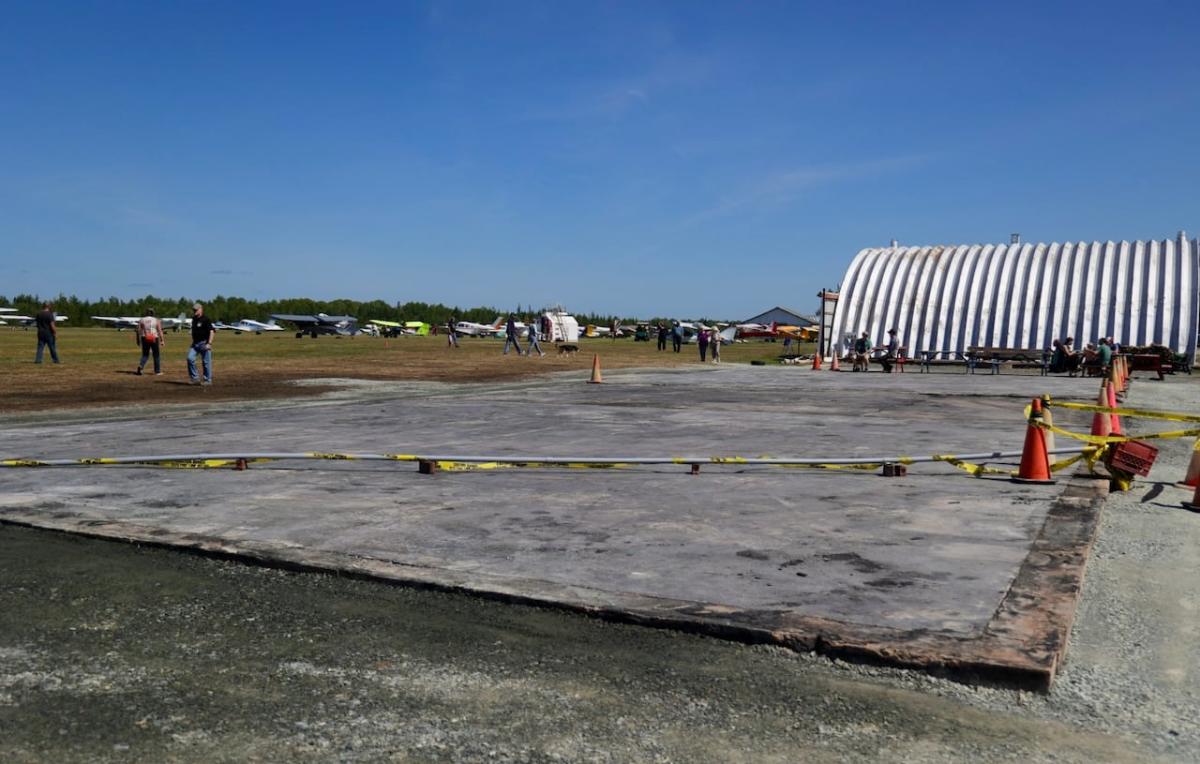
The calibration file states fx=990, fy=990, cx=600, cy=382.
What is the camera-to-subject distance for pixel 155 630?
14.4 ft

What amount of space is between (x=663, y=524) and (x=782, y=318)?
122 meters

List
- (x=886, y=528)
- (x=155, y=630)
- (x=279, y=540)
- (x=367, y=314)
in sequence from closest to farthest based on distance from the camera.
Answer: (x=155, y=630) → (x=279, y=540) → (x=886, y=528) → (x=367, y=314)

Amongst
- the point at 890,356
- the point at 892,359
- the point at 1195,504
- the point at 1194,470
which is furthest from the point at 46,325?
the point at 1195,504

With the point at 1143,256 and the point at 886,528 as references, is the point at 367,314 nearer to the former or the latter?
the point at 1143,256

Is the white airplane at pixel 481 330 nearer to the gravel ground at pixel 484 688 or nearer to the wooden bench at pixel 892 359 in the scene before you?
the wooden bench at pixel 892 359

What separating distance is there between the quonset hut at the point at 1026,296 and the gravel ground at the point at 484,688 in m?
37.8

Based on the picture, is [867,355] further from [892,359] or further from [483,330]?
[483,330]

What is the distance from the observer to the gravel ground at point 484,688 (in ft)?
10.6

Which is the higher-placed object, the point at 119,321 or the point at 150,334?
the point at 150,334

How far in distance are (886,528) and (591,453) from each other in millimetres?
4328

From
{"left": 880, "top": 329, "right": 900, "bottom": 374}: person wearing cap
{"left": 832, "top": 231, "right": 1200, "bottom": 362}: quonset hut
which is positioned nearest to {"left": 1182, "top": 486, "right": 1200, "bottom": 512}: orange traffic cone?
{"left": 880, "top": 329, "right": 900, "bottom": 374}: person wearing cap

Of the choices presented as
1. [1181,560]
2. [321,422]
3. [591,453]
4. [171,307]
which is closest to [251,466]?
[591,453]

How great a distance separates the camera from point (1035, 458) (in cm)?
841

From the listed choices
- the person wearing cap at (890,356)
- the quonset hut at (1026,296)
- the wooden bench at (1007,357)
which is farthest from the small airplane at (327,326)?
the wooden bench at (1007,357)
